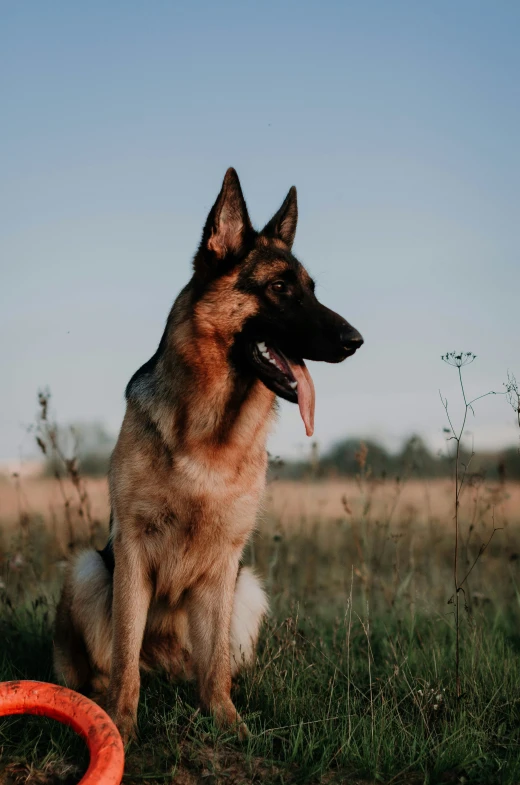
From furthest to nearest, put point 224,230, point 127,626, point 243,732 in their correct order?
point 224,230 → point 127,626 → point 243,732

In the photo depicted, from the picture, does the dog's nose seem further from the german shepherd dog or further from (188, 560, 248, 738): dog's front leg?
(188, 560, 248, 738): dog's front leg

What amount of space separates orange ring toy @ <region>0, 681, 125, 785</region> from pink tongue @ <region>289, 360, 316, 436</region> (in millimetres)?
1719

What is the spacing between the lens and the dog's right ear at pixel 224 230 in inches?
158

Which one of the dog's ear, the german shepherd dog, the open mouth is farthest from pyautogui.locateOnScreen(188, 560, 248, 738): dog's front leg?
the dog's ear

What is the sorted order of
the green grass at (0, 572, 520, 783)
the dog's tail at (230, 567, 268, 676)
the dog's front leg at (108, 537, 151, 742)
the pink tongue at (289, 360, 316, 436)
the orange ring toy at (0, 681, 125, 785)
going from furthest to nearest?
the dog's tail at (230, 567, 268, 676)
the pink tongue at (289, 360, 316, 436)
the dog's front leg at (108, 537, 151, 742)
the green grass at (0, 572, 520, 783)
the orange ring toy at (0, 681, 125, 785)

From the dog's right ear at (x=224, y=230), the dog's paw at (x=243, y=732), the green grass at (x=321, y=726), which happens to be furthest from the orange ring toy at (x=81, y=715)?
the dog's right ear at (x=224, y=230)

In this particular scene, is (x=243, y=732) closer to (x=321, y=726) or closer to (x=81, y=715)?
(x=321, y=726)

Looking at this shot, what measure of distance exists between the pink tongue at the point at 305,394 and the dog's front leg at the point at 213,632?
931 millimetres

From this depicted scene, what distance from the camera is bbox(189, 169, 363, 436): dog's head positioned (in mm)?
3895

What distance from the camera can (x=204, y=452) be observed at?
3.89 m

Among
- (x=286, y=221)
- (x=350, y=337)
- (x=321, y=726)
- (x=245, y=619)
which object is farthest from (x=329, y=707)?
(x=286, y=221)

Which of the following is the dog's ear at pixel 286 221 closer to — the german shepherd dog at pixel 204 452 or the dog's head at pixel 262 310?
the german shepherd dog at pixel 204 452

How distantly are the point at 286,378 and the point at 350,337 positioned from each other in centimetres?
42

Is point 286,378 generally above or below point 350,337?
below
